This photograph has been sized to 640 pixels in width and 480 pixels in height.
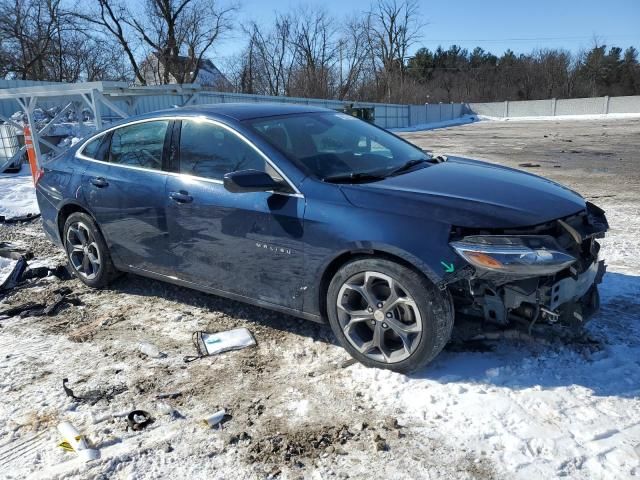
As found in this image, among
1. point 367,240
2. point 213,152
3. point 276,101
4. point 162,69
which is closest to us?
point 367,240

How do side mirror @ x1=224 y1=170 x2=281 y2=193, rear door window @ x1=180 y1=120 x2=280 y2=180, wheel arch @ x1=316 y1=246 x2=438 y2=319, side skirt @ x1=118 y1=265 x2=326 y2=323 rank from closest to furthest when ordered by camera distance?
wheel arch @ x1=316 y1=246 x2=438 y2=319
side mirror @ x1=224 y1=170 x2=281 y2=193
side skirt @ x1=118 y1=265 x2=326 y2=323
rear door window @ x1=180 y1=120 x2=280 y2=180

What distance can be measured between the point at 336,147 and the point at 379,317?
139 centimetres

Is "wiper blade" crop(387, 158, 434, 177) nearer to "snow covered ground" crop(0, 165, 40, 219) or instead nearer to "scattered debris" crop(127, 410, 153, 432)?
A: "scattered debris" crop(127, 410, 153, 432)

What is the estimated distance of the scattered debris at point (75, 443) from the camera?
258 centimetres

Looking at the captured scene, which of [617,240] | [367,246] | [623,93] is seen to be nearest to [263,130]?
[367,246]

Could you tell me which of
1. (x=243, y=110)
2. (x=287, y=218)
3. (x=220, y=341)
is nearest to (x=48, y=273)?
(x=220, y=341)

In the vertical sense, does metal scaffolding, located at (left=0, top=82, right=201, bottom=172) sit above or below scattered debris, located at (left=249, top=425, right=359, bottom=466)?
above

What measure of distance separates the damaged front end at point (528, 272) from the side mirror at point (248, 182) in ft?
3.97

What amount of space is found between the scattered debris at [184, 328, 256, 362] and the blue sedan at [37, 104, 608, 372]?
32 centimetres

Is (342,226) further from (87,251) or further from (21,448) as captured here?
(87,251)

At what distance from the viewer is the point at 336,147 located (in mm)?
3857

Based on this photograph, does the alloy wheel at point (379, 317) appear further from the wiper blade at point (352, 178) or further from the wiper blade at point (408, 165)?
the wiper blade at point (408, 165)

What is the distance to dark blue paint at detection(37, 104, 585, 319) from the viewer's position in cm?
296

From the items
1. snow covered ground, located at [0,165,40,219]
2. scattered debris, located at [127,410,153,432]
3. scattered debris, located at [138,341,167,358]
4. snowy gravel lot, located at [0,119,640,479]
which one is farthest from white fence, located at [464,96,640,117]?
scattered debris, located at [127,410,153,432]
